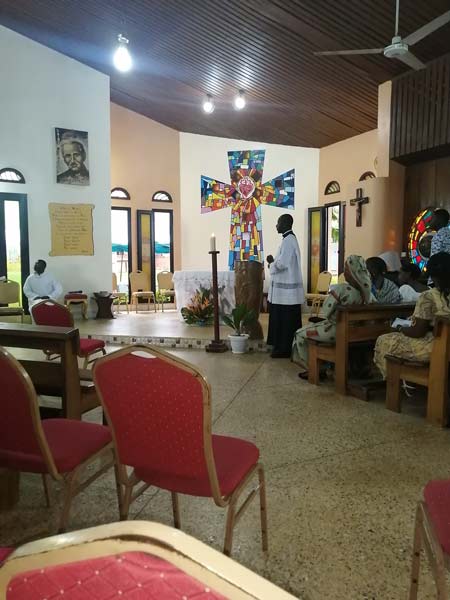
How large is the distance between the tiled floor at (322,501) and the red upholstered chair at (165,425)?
0.38 metres

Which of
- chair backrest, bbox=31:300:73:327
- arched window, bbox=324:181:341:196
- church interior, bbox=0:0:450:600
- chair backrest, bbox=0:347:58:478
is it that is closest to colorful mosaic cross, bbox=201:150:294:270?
church interior, bbox=0:0:450:600

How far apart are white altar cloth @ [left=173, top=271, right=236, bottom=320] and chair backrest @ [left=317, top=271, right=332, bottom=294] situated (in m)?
2.08

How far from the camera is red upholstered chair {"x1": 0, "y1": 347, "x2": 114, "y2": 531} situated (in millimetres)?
1470

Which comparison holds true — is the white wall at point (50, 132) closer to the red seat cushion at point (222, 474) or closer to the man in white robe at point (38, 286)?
the man in white robe at point (38, 286)

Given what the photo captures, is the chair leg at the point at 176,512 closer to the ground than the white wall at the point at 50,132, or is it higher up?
closer to the ground

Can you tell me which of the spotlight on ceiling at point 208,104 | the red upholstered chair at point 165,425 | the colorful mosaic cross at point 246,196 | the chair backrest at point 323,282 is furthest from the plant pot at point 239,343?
the colorful mosaic cross at point 246,196

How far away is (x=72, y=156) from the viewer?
749 centimetres

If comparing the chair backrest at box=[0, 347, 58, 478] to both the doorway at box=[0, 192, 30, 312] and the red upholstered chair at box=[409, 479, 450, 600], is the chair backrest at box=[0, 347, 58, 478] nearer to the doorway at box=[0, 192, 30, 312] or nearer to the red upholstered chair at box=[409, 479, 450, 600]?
the red upholstered chair at box=[409, 479, 450, 600]

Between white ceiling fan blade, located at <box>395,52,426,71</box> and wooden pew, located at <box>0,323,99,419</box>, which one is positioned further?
white ceiling fan blade, located at <box>395,52,426,71</box>

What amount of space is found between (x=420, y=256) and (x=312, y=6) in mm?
3234

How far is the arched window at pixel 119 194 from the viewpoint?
900 centimetres

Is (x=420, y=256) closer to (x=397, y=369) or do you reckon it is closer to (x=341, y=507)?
(x=397, y=369)

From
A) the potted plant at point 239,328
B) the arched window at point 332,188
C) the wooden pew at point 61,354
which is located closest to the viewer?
the wooden pew at point 61,354

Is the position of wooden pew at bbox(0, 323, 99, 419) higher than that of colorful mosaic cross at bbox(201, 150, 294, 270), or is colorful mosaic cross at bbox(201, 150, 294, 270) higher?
colorful mosaic cross at bbox(201, 150, 294, 270)
